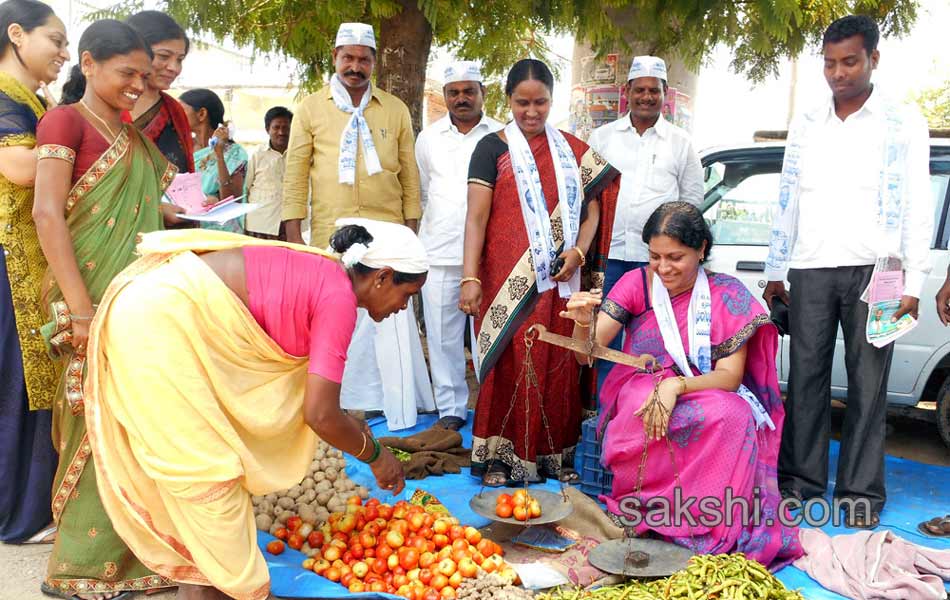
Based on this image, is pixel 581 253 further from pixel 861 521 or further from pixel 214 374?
pixel 214 374

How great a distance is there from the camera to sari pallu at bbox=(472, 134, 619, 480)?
13.7ft

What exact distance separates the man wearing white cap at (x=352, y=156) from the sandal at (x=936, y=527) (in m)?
3.16

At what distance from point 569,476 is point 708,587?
1.60 meters

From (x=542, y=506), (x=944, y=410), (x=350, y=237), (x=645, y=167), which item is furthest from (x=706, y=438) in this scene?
(x=944, y=410)

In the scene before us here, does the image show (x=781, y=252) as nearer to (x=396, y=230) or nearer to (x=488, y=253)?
(x=488, y=253)

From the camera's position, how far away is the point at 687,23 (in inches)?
206

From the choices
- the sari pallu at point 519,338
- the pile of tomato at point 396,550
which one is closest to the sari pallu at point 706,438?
the sari pallu at point 519,338

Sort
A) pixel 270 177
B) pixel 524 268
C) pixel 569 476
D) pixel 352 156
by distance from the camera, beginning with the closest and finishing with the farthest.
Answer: pixel 524 268, pixel 569 476, pixel 352 156, pixel 270 177

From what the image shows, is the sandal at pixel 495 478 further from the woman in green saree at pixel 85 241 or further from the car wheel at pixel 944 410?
the car wheel at pixel 944 410

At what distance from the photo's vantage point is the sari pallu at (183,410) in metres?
2.54

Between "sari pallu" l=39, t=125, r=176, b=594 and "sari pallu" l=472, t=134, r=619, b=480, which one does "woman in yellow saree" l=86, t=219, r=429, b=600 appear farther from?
"sari pallu" l=472, t=134, r=619, b=480

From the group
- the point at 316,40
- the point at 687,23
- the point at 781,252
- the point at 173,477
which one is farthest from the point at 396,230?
the point at 316,40

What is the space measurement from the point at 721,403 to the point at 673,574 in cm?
82

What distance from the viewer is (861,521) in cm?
384
